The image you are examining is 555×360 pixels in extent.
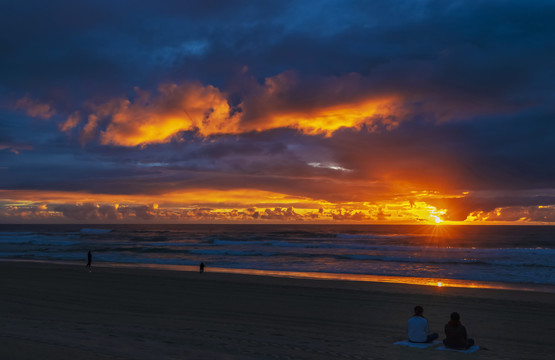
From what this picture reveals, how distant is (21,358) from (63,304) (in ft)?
26.9

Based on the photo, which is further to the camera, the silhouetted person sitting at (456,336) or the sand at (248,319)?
the silhouetted person sitting at (456,336)

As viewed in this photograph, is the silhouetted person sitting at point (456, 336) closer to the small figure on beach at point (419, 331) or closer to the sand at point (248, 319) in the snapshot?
the sand at point (248, 319)

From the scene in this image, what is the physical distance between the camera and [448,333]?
9.27 metres

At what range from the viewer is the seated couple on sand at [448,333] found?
919cm

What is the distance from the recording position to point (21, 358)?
784 cm

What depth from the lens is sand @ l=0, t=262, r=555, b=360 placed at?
901cm

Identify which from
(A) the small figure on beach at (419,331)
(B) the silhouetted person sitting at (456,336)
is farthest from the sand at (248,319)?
(A) the small figure on beach at (419,331)

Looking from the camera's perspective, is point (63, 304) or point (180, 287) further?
point (180, 287)

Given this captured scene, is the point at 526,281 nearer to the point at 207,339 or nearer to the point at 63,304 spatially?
the point at 207,339

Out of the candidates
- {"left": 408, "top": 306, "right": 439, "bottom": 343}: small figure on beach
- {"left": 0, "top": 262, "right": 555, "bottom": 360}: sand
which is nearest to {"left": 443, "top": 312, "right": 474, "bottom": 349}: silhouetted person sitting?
{"left": 0, "top": 262, "right": 555, "bottom": 360}: sand

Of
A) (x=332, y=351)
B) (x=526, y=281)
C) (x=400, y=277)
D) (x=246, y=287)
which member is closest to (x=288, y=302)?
(x=246, y=287)

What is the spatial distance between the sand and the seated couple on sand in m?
0.33

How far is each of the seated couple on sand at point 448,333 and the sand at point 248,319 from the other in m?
0.33

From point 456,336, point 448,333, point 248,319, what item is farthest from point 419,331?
point 248,319
